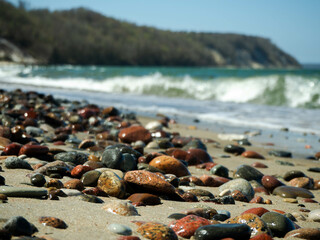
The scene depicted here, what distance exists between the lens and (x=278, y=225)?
2.09m

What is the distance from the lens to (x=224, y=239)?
1.78m

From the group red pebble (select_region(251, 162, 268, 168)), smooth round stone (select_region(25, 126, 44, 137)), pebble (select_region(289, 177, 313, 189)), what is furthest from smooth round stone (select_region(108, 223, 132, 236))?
smooth round stone (select_region(25, 126, 44, 137))

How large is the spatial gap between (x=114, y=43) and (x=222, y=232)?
85.8 metres

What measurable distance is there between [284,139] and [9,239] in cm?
521

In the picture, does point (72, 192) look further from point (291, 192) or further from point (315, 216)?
point (291, 192)

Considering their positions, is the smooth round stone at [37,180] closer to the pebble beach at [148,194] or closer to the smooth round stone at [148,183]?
the pebble beach at [148,194]

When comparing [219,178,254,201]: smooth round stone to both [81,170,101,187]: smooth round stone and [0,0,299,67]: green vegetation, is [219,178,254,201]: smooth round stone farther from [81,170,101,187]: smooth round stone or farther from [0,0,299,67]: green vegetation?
[0,0,299,67]: green vegetation

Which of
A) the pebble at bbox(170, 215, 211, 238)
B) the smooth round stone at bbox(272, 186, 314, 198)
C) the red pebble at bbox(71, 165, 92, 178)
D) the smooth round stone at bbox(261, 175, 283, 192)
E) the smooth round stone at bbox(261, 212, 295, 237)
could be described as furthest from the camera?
the smooth round stone at bbox(261, 175, 283, 192)

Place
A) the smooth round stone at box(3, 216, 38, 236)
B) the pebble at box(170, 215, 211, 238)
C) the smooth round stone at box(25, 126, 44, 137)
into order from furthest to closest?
1. the smooth round stone at box(25, 126, 44, 137)
2. the pebble at box(170, 215, 211, 238)
3. the smooth round stone at box(3, 216, 38, 236)

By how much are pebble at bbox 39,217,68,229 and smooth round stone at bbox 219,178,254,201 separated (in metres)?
1.53

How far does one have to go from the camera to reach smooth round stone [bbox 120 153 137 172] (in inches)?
126

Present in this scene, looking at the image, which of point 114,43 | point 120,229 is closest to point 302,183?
point 120,229

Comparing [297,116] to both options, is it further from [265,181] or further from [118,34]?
[118,34]

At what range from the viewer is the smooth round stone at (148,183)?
2.60 meters
